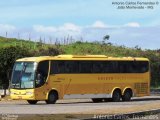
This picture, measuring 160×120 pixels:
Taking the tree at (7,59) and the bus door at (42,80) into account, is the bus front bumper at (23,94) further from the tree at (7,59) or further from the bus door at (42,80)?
the tree at (7,59)

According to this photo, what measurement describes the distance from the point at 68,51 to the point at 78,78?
3707 cm

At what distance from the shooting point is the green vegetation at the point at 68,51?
1873 inches

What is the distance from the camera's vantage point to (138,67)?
41844 mm

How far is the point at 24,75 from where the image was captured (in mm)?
36406

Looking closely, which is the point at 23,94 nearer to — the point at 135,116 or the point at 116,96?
the point at 116,96

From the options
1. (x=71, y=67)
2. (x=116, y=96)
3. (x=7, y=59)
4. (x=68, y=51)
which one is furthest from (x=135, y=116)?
(x=68, y=51)

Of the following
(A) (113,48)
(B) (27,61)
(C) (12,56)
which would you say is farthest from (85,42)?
(B) (27,61)

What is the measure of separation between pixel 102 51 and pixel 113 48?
14.3 ft

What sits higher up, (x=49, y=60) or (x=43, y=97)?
(x=49, y=60)

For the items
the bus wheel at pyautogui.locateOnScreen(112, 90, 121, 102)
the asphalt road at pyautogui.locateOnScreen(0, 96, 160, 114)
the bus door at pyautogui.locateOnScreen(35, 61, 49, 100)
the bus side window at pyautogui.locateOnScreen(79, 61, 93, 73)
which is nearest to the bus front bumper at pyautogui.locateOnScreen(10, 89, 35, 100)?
the bus door at pyautogui.locateOnScreen(35, 61, 49, 100)

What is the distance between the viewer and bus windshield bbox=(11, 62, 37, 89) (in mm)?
35938

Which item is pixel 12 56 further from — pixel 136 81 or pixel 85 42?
pixel 85 42

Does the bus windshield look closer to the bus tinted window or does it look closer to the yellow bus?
the yellow bus

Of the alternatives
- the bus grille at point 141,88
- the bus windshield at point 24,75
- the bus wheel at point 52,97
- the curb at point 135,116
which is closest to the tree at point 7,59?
the bus windshield at point 24,75
